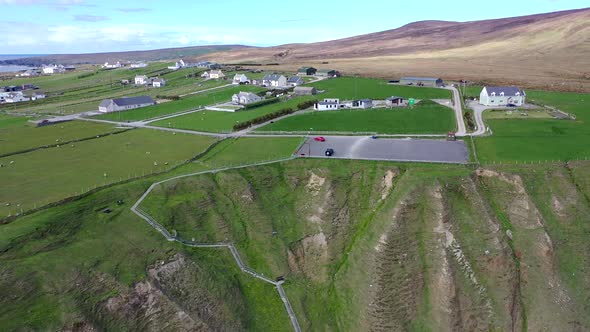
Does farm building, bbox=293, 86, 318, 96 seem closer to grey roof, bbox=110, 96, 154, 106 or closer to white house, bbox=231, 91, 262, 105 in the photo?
white house, bbox=231, 91, 262, 105

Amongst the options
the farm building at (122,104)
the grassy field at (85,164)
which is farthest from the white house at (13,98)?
the grassy field at (85,164)

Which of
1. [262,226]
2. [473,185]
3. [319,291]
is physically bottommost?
[319,291]

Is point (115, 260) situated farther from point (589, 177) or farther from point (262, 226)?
point (589, 177)

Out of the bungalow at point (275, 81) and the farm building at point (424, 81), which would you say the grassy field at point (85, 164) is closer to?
the bungalow at point (275, 81)

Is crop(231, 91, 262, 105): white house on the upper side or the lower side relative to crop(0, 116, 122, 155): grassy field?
upper

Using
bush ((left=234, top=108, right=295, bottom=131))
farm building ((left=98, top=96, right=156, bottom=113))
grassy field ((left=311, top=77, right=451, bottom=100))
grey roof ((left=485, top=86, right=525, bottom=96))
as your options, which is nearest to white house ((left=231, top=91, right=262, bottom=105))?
bush ((left=234, top=108, right=295, bottom=131))

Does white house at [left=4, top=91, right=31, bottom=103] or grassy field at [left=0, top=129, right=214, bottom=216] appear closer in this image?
grassy field at [left=0, top=129, right=214, bottom=216]

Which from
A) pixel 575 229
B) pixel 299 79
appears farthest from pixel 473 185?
pixel 299 79
